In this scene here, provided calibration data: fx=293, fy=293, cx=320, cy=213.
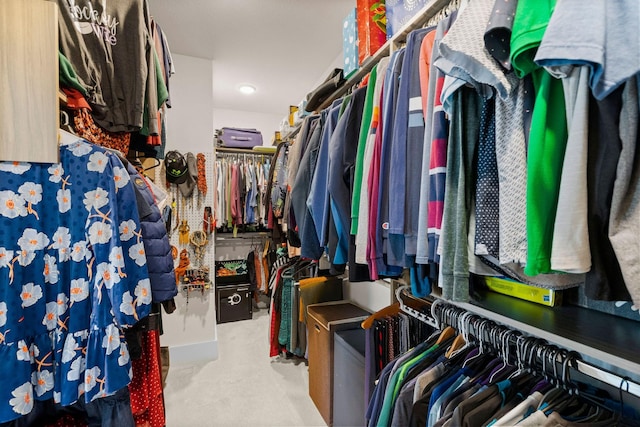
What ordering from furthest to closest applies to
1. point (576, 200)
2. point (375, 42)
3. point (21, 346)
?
point (375, 42)
point (21, 346)
point (576, 200)

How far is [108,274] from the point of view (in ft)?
3.32

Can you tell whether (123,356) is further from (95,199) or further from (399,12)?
(399,12)

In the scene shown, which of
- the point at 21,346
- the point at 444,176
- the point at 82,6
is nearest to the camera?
the point at 444,176

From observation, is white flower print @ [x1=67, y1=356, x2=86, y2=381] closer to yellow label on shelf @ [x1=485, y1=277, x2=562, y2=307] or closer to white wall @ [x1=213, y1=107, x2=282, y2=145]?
yellow label on shelf @ [x1=485, y1=277, x2=562, y2=307]

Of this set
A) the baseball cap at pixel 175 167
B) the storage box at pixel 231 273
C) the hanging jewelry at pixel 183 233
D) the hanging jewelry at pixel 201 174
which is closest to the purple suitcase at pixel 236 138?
the hanging jewelry at pixel 201 174

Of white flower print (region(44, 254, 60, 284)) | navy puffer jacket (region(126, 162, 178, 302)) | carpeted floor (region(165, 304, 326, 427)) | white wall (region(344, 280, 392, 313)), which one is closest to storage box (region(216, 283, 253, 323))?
carpeted floor (region(165, 304, 326, 427))

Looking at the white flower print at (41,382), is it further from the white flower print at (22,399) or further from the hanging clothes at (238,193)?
the hanging clothes at (238,193)

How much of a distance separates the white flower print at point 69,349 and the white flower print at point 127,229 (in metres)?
0.35

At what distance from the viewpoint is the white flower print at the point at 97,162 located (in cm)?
102

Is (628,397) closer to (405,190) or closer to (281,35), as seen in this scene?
(405,190)

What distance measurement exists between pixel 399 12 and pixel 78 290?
1674 mm

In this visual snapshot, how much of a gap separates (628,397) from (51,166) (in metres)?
1.90

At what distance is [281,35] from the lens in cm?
266

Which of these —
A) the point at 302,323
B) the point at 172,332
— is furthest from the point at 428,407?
the point at 172,332
